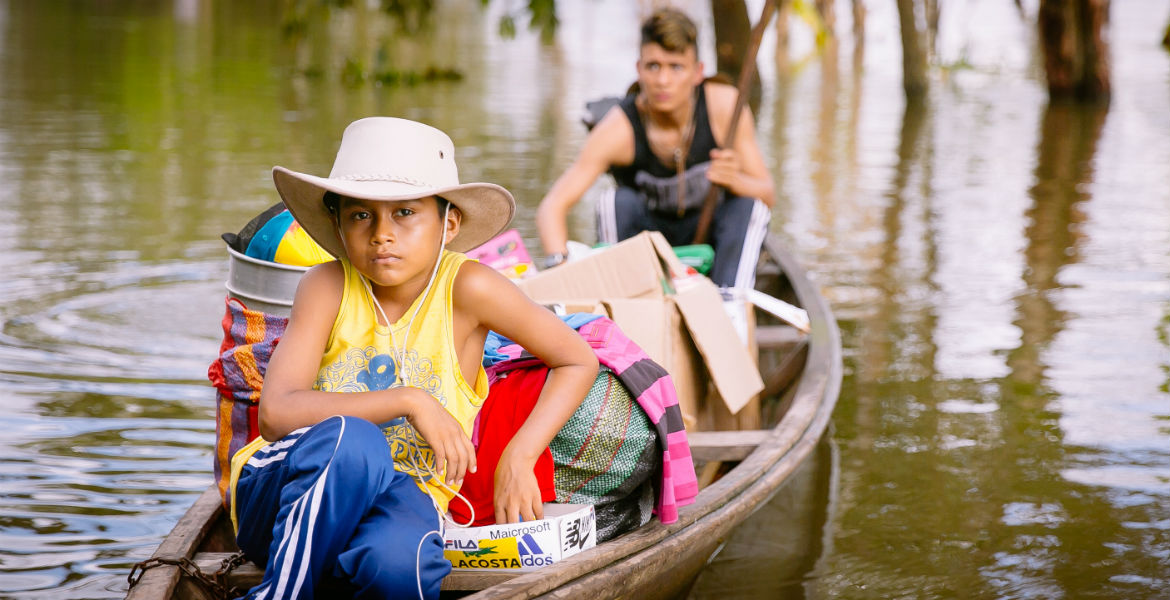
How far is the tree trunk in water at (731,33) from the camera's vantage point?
46.2 ft

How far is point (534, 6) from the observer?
9.98m

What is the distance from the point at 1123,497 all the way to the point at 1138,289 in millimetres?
3116

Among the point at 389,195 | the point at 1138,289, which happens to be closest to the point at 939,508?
the point at 389,195

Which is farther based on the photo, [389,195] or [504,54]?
[504,54]

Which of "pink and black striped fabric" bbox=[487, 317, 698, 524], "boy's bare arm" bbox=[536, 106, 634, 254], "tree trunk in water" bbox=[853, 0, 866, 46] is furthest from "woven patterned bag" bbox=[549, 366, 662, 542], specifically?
"tree trunk in water" bbox=[853, 0, 866, 46]

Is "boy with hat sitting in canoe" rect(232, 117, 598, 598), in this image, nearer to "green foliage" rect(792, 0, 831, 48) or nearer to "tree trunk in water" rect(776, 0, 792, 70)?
"green foliage" rect(792, 0, 831, 48)

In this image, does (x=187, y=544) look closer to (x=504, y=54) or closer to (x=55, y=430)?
(x=55, y=430)

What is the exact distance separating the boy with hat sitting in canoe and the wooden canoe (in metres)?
0.13

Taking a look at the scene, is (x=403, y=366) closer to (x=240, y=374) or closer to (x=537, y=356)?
(x=537, y=356)

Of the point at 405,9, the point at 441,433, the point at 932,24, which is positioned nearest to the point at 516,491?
the point at 441,433

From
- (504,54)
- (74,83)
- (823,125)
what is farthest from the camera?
(504,54)

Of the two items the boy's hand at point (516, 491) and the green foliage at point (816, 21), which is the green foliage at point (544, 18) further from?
the green foliage at point (816, 21)

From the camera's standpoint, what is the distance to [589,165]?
201 inches

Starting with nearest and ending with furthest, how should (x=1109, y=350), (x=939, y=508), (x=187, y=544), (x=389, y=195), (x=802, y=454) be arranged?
1. (x=389, y=195)
2. (x=187, y=544)
3. (x=802, y=454)
4. (x=939, y=508)
5. (x=1109, y=350)
